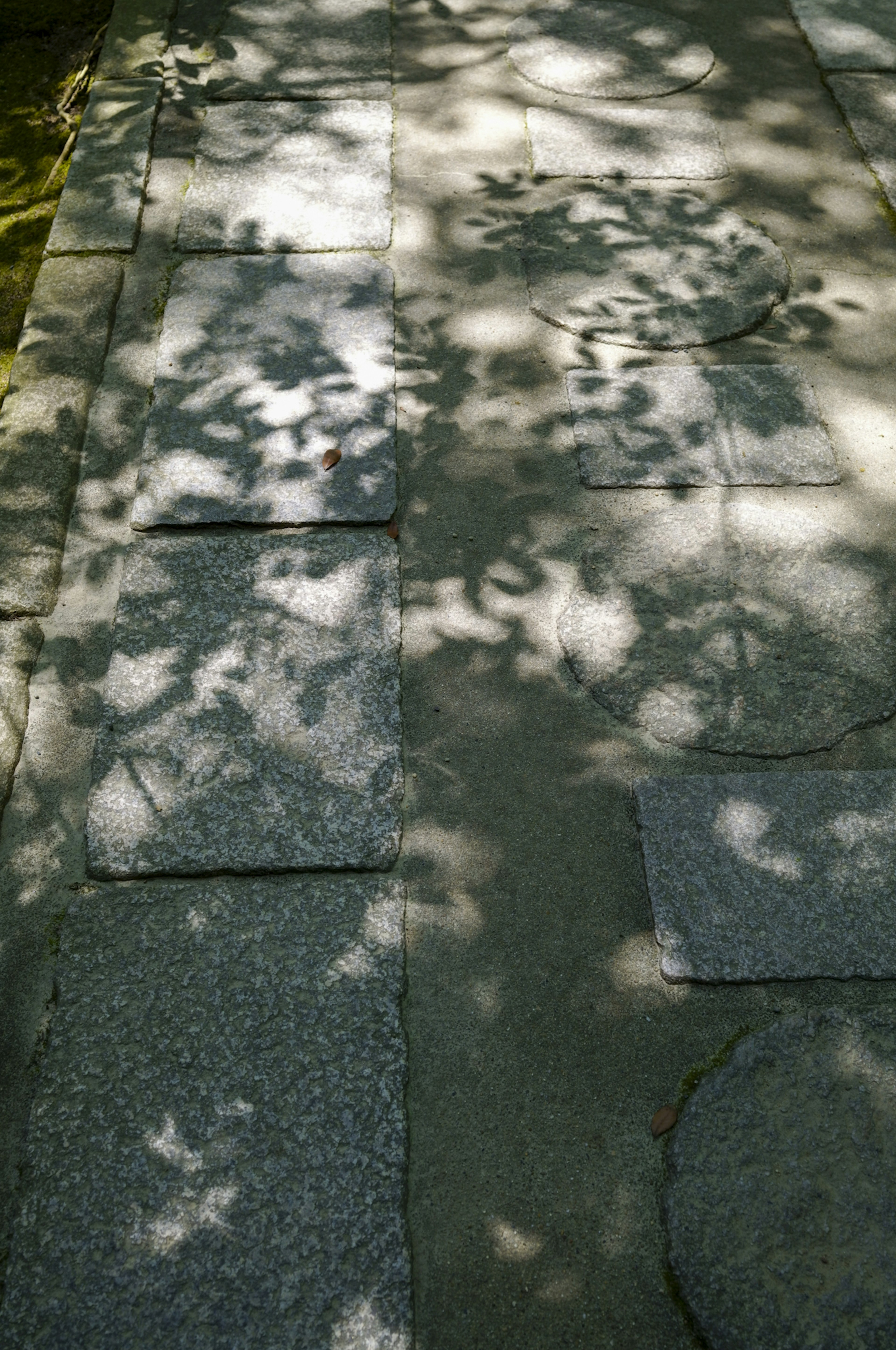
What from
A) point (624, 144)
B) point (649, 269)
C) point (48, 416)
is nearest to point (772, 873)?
point (649, 269)

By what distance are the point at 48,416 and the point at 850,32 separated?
4.33 m

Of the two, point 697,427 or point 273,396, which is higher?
point 273,396

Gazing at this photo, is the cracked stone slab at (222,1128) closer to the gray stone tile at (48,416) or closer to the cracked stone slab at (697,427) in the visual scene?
the gray stone tile at (48,416)

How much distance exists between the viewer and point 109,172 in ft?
14.1

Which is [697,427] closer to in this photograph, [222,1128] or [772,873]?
[772,873]

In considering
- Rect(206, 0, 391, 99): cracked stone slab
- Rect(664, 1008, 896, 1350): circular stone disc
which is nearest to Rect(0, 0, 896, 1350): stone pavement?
Rect(664, 1008, 896, 1350): circular stone disc

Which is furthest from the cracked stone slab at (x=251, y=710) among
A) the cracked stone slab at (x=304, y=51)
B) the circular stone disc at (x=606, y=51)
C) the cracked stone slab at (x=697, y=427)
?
the circular stone disc at (x=606, y=51)

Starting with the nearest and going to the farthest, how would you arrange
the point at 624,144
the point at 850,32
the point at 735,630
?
the point at 735,630, the point at 624,144, the point at 850,32

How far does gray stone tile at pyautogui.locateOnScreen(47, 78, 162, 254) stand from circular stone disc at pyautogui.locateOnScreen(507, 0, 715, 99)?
1772mm

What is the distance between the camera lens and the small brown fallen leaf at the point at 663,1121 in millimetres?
2238

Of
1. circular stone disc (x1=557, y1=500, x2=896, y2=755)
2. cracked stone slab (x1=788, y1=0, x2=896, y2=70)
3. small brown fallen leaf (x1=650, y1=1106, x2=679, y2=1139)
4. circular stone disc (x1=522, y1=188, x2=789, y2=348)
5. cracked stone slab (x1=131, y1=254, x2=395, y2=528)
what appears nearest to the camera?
small brown fallen leaf (x1=650, y1=1106, x2=679, y2=1139)

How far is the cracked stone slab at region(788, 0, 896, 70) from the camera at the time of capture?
491 cm

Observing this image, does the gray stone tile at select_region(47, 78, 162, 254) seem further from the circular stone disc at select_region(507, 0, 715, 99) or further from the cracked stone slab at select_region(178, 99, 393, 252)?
the circular stone disc at select_region(507, 0, 715, 99)

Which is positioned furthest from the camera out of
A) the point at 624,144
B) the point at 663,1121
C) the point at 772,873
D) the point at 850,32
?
the point at 850,32
